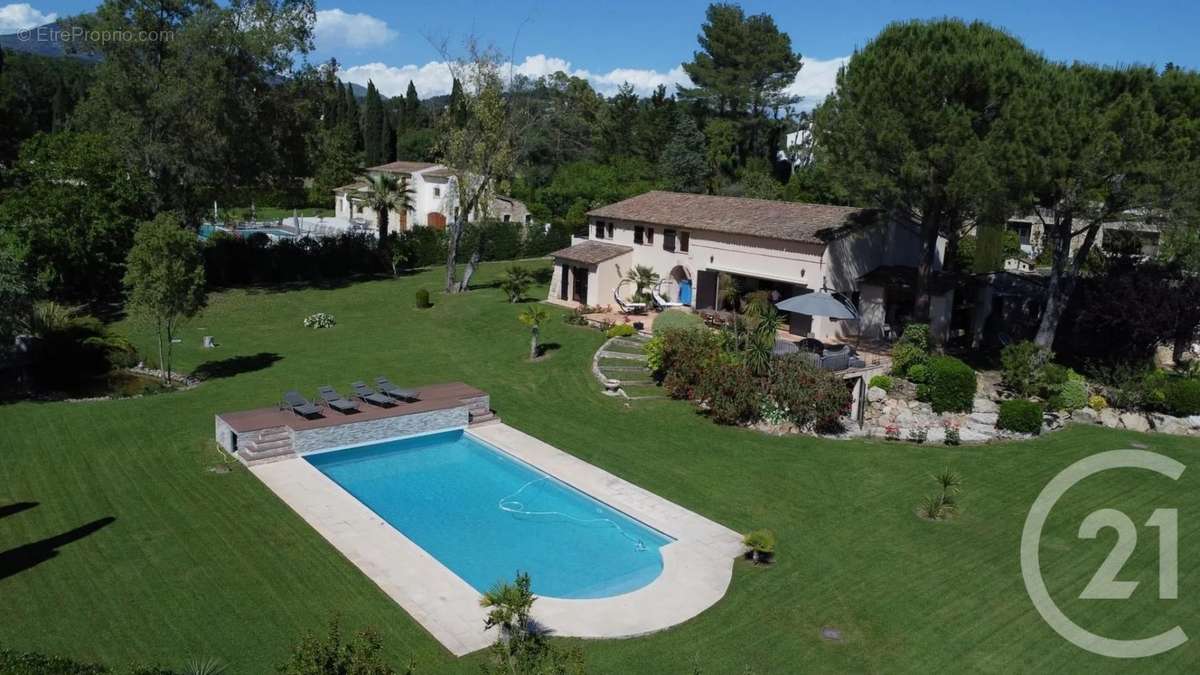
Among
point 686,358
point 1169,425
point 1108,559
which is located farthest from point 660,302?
point 1108,559

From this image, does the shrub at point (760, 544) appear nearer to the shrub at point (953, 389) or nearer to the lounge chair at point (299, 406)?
the shrub at point (953, 389)

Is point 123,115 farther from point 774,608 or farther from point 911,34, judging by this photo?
point 774,608

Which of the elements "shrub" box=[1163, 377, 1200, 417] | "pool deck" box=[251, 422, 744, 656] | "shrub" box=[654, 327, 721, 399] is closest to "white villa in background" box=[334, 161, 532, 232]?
"shrub" box=[654, 327, 721, 399]

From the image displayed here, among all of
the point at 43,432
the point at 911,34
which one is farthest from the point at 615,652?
the point at 911,34

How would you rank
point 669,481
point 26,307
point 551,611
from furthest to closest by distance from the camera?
point 26,307 → point 669,481 → point 551,611

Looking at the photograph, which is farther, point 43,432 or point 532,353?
point 532,353

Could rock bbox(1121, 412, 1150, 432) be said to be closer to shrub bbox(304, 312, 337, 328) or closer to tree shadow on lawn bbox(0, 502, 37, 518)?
tree shadow on lawn bbox(0, 502, 37, 518)

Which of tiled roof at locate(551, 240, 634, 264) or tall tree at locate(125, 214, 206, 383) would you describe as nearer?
Answer: tall tree at locate(125, 214, 206, 383)

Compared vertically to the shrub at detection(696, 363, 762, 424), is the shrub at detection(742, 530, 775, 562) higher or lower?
lower
